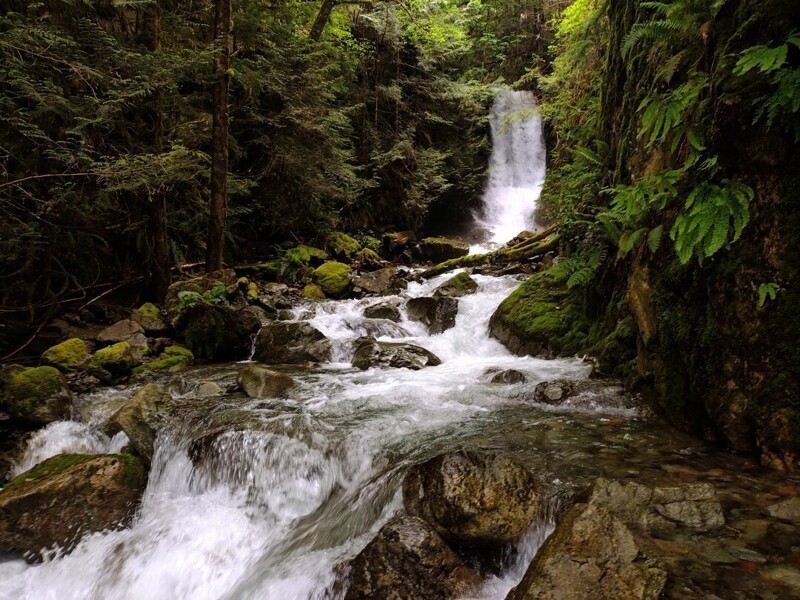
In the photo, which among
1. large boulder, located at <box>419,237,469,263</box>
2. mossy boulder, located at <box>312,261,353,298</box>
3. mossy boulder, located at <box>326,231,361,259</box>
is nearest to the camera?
mossy boulder, located at <box>312,261,353,298</box>

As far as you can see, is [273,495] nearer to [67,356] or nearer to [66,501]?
[66,501]

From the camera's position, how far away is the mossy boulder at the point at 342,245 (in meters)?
15.7

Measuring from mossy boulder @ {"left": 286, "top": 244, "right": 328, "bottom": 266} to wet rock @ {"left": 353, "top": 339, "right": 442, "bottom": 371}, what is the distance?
254 inches

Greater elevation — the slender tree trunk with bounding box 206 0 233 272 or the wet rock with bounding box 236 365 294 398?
the slender tree trunk with bounding box 206 0 233 272

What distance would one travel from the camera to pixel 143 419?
497 cm

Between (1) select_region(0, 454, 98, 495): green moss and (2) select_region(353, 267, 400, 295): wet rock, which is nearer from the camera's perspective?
(1) select_region(0, 454, 98, 495): green moss

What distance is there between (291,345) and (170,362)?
206 centimetres

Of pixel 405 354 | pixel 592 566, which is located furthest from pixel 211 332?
pixel 592 566

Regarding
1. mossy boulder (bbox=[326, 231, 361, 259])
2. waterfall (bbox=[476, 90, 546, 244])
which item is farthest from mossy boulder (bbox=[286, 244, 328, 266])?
waterfall (bbox=[476, 90, 546, 244])

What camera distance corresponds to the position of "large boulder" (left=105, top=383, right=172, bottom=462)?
4.80 meters

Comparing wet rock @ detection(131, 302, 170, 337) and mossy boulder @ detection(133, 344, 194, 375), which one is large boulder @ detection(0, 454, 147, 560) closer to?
mossy boulder @ detection(133, 344, 194, 375)

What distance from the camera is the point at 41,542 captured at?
3.88 metres

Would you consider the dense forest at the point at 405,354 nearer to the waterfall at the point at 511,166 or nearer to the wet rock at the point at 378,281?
the wet rock at the point at 378,281

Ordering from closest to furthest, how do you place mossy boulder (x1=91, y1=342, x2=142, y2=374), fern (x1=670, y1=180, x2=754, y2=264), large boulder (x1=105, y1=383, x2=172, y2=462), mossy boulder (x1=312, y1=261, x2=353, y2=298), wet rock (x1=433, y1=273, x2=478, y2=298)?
1. fern (x1=670, y1=180, x2=754, y2=264)
2. large boulder (x1=105, y1=383, x2=172, y2=462)
3. mossy boulder (x1=91, y1=342, x2=142, y2=374)
4. wet rock (x1=433, y1=273, x2=478, y2=298)
5. mossy boulder (x1=312, y1=261, x2=353, y2=298)
